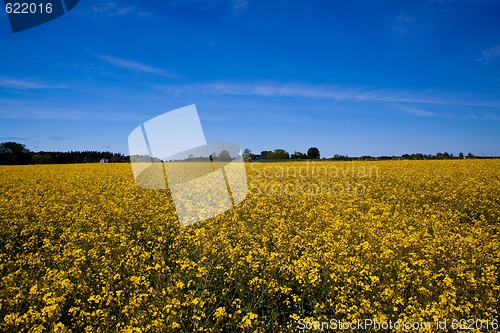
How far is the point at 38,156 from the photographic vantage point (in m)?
48.7

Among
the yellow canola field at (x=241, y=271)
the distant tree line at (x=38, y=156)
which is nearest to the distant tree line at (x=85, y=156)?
the distant tree line at (x=38, y=156)

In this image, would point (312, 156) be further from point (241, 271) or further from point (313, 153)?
point (241, 271)

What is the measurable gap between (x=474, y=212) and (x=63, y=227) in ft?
40.0

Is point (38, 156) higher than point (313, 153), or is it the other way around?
point (38, 156)

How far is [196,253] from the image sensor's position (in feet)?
20.7

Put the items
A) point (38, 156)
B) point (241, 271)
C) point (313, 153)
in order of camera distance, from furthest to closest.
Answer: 1. point (313, 153)
2. point (38, 156)
3. point (241, 271)

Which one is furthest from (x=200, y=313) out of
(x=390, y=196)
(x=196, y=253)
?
(x=390, y=196)

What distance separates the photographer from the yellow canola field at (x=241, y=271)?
13.6 feet

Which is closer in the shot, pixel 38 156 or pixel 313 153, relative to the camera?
pixel 38 156

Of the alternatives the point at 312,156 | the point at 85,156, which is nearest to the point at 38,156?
the point at 85,156

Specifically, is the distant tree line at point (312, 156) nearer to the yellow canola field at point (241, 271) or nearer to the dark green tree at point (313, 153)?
the dark green tree at point (313, 153)

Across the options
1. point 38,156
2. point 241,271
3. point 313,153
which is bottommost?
point 241,271

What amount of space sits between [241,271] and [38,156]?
5419cm

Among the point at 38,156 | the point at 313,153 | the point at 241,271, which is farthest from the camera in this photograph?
the point at 313,153
